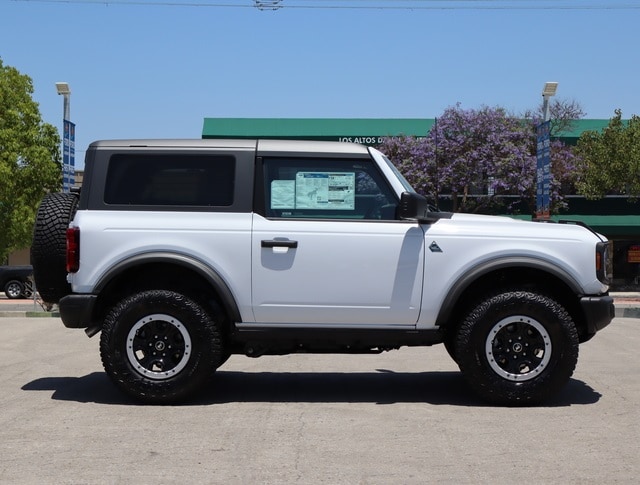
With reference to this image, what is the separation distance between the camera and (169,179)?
7258 mm

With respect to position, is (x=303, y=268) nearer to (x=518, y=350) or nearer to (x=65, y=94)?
(x=518, y=350)

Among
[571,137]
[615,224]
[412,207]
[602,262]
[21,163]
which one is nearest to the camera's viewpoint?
[412,207]

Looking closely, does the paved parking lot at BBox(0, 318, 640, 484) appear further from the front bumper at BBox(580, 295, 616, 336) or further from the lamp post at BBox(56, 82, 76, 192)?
the lamp post at BBox(56, 82, 76, 192)

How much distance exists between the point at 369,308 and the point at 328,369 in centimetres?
247

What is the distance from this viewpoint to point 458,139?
42188 mm

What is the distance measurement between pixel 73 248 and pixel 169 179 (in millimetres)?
931

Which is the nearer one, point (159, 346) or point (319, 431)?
point (319, 431)

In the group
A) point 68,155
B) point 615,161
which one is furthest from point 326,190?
point 615,161

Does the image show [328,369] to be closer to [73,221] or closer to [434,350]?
[434,350]

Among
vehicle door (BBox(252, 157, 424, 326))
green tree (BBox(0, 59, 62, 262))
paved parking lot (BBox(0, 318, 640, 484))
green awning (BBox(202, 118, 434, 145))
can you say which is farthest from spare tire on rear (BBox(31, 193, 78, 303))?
green awning (BBox(202, 118, 434, 145))

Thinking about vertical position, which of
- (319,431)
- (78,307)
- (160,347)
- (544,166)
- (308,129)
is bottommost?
(319,431)

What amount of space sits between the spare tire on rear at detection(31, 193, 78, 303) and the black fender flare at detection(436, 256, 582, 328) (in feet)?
10.1

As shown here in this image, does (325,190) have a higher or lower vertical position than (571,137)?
lower

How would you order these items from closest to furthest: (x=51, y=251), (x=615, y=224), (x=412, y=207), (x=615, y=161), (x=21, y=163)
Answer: (x=412, y=207) → (x=51, y=251) → (x=615, y=161) → (x=21, y=163) → (x=615, y=224)
